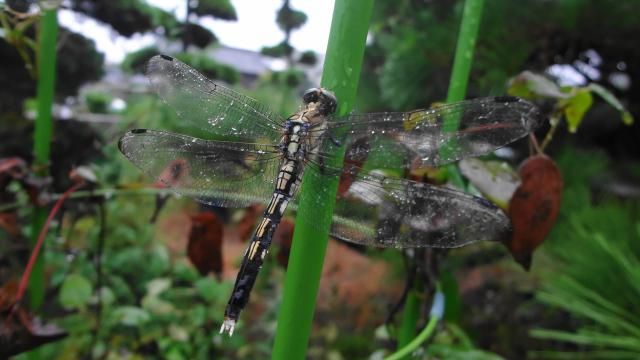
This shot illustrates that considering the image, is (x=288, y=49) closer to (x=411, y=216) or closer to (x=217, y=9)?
(x=217, y=9)

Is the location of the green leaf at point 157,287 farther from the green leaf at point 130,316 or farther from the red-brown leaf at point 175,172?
the red-brown leaf at point 175,172

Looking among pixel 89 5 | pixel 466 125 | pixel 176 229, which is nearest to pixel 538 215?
pixel 466 125

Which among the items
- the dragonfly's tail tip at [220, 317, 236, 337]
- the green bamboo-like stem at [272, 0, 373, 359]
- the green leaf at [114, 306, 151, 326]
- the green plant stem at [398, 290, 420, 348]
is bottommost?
the green leaf at [114, 306, 151, 326]

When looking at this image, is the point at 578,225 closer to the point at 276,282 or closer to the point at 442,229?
the point at 442,229

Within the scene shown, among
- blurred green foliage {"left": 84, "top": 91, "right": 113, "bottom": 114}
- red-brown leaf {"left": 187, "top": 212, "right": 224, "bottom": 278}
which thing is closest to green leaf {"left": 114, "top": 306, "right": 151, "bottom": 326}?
red-brown leaf {"left": 187, "top": 212, "right": 224, "bottom": 278}

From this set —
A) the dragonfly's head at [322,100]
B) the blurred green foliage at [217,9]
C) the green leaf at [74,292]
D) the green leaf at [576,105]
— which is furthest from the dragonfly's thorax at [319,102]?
the blurred green foliage at [217,9]

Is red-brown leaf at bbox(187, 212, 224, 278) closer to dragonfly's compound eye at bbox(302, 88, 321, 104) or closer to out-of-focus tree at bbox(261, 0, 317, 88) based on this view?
dragonfly's compound eye at bbox(302, 88, 321, 104)

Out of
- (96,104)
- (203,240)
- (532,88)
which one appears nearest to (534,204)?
(532,88)
